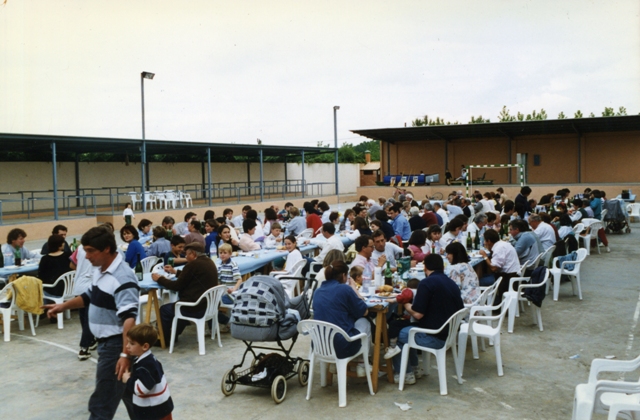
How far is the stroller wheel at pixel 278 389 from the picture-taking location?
505 cm

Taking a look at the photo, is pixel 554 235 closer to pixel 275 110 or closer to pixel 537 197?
pixel 537 197

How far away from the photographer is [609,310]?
8297 millimetres

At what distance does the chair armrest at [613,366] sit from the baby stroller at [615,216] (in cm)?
1441

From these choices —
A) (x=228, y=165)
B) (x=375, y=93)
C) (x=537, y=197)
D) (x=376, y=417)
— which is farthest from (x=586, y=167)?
(x=376, y=417)

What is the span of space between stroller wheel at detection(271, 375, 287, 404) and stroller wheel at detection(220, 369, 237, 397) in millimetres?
444

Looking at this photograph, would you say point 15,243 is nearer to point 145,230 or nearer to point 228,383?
point 145,230

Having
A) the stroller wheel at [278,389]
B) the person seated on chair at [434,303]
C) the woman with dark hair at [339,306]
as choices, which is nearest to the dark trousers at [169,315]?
the stroller wheel at [278,389]

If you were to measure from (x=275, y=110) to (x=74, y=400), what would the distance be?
38.9m

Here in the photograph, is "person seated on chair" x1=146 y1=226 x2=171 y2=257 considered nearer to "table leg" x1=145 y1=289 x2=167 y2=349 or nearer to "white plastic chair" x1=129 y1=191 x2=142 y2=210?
"table leg" x1=145 y1=289 x2=167 y2=349

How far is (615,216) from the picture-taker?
56.0ft

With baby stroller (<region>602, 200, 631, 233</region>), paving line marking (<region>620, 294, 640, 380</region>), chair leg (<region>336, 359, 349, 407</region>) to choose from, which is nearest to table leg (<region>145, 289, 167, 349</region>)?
chair leg (<region>336, 359, 349, 407</region>)

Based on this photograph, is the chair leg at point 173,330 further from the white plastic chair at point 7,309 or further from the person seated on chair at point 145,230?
the person seated on chair at point 145,230

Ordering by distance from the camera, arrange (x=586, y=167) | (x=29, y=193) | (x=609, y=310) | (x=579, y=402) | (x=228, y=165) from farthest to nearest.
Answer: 1. (x=228, y=165)
2. (x=586, y=167)
3. (x=29, y=193)
4. (x=609, y=310)
5. (x=579, y=402)

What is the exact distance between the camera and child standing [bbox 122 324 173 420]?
3660mm
